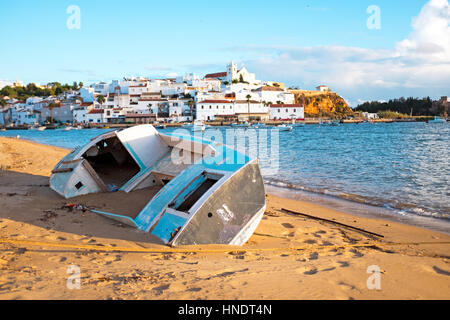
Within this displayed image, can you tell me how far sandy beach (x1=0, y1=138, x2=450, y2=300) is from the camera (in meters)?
3.53

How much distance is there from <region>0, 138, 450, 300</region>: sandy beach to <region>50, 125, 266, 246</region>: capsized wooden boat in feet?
1.00

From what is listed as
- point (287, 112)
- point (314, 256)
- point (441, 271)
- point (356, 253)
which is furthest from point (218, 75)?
point (441, 271)

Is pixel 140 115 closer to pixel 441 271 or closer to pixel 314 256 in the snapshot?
pixel 314 256

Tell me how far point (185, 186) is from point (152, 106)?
78.0 m

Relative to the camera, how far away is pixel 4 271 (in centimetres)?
375

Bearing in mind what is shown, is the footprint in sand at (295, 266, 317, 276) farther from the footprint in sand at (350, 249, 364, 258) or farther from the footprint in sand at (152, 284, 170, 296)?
the footprint in sand at (152, 284, 170, 296)

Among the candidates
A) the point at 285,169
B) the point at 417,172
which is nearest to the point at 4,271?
the point at 285,169

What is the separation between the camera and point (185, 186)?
6.33m

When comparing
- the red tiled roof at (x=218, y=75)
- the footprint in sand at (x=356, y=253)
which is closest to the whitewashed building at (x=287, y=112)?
the red tiled roof at (x=218, y=75)

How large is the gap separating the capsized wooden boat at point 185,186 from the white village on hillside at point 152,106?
68.9 m

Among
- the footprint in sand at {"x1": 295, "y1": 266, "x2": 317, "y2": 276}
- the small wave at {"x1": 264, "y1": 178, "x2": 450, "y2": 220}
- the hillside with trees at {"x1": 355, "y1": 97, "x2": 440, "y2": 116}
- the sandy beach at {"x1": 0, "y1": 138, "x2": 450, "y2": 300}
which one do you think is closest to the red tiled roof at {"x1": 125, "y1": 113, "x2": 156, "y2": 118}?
the small wave at {"x1": 264, "y1": 178, "x2": 450, "y2": 220}

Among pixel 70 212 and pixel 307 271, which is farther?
pixel 70 212
